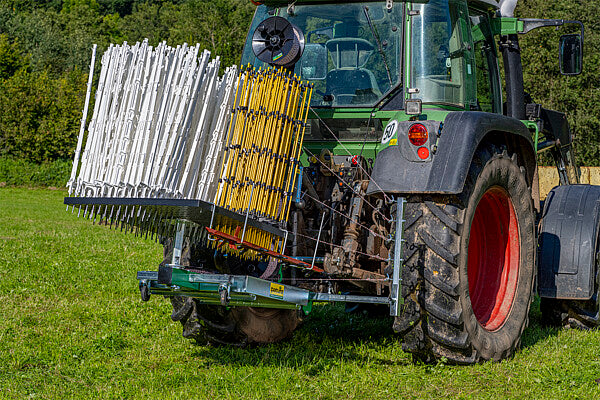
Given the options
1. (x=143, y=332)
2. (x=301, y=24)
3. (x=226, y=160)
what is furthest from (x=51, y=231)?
(x=226, y=160)

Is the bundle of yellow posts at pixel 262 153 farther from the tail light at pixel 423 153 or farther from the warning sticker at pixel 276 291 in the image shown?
the tail light at pixel 423 153

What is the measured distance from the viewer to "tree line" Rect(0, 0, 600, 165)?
1375 inches

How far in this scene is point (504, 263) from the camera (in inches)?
238

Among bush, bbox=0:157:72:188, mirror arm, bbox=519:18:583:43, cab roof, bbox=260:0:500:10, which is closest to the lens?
cab roof, bbox=260:0:500:10

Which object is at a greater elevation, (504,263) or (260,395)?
(504,263)

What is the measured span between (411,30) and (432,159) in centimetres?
125

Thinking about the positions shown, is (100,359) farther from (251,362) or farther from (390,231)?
(390,231)

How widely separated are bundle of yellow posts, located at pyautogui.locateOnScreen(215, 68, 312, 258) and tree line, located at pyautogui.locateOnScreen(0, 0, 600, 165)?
15598mm

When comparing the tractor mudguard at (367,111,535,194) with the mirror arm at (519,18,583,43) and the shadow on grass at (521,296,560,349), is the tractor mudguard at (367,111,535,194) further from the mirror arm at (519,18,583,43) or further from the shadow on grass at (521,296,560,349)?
the mirror arm at (519,18,583,43)

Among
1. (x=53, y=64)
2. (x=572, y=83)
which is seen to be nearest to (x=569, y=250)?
(x=572, y=83)

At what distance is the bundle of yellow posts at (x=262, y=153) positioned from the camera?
4.71 meters

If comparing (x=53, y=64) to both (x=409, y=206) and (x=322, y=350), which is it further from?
(x=409, y=206)

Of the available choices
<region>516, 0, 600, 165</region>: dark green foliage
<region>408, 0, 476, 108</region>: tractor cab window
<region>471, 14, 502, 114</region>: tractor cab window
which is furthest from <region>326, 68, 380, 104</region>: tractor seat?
<region>516, 0, 600, 165</region>: dark green foliage

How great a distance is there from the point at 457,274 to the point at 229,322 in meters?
1.82
